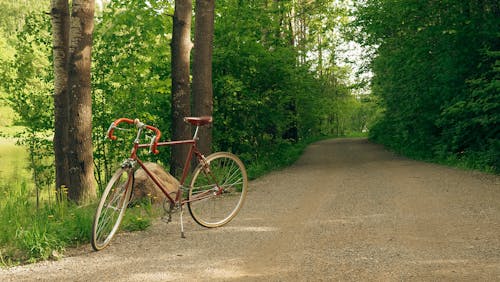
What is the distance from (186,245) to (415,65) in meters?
15.2

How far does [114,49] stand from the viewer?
15.1 meters

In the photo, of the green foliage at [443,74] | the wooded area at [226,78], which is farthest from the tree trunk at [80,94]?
the green foliage at [443,74]

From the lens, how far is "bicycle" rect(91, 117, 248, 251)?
214 inches

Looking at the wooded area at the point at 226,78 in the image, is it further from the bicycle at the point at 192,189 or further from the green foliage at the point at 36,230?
the green foliage at the point at 36,230

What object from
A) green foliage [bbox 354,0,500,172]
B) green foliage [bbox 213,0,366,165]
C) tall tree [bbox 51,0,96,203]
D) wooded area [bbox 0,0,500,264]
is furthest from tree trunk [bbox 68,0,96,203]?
green foliage [bbox 354,0,500,172]

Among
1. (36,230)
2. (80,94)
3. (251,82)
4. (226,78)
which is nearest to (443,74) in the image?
(251,82)

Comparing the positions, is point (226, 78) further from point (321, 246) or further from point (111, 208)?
point (321, 246)

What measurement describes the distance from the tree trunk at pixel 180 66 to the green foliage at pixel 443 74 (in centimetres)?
766

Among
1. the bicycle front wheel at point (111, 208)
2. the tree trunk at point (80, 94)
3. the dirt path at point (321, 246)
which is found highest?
the tree trunk at point (80, 94)

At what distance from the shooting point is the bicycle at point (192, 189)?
17.8 feet

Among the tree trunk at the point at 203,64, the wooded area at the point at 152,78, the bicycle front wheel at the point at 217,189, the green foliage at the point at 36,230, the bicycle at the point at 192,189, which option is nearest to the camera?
the green foliage at the point at 36,230

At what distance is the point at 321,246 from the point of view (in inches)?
218

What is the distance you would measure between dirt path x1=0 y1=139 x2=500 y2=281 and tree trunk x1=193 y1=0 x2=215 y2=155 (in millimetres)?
3138

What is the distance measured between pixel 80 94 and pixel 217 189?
3340 millimetres
